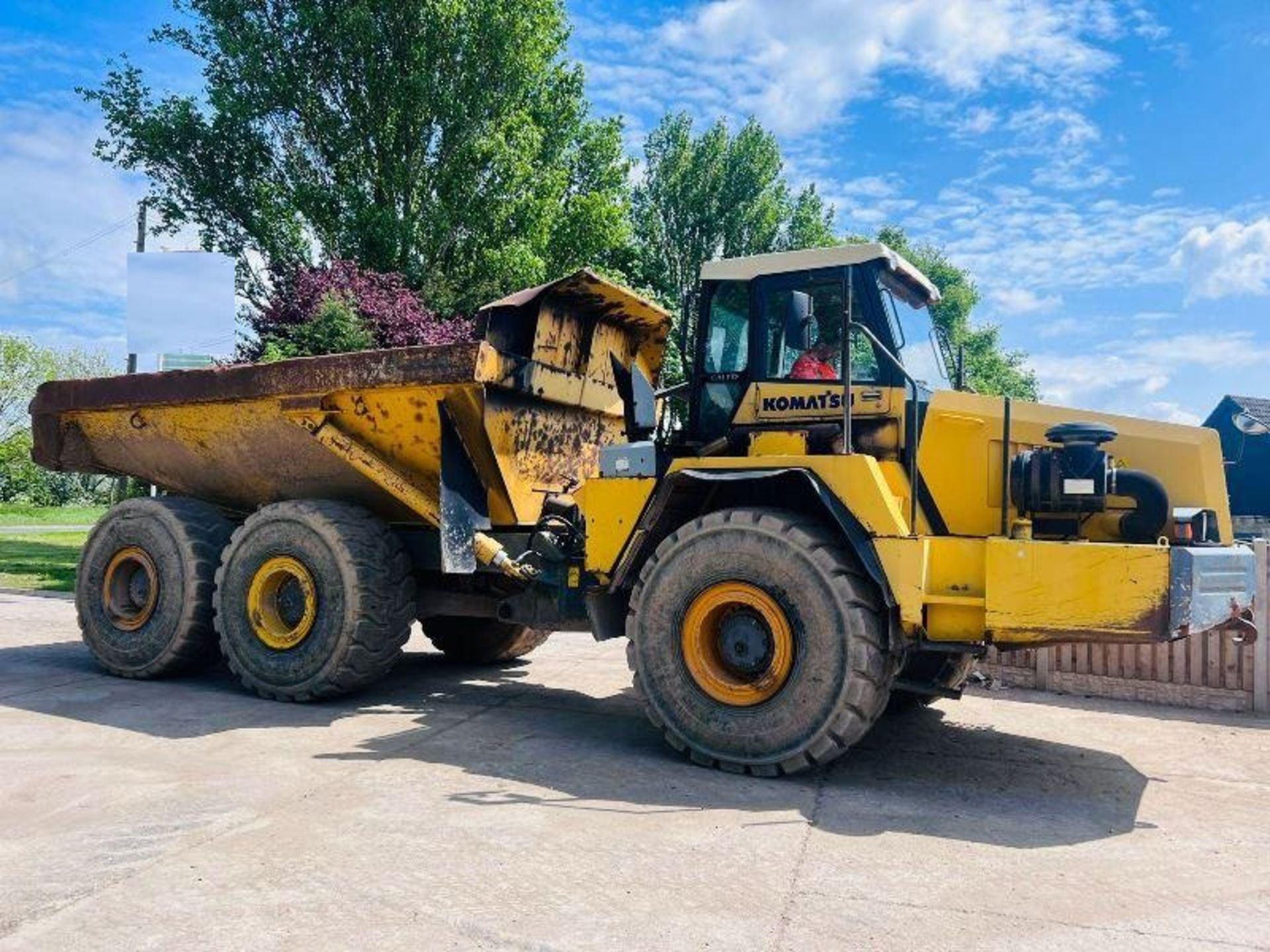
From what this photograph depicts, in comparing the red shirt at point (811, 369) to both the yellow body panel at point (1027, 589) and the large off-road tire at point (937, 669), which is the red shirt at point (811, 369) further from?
the large off-road tire at point (937, 669)

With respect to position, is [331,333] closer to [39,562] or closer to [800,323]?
[39,562]

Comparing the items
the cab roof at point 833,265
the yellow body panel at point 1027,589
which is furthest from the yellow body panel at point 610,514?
the yellow body panel at point 1027,589

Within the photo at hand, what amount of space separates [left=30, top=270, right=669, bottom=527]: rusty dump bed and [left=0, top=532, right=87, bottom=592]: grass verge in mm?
2705

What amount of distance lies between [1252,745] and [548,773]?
4.57m

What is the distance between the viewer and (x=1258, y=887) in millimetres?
3605

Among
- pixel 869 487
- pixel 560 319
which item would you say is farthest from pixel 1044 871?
pixel 560 319

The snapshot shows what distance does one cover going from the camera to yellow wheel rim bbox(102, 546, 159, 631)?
23.5 ft

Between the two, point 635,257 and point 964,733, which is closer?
point 964,733

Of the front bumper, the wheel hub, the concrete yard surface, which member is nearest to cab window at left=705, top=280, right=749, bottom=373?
the wheel hub

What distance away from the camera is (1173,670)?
7371 millimetres

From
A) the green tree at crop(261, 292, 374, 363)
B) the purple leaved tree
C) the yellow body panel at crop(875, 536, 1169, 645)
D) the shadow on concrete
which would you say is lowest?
the shadow on concrete

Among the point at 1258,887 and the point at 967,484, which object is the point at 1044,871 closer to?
the point at 1258,887

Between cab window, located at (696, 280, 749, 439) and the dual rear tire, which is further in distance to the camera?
the dual rear tire

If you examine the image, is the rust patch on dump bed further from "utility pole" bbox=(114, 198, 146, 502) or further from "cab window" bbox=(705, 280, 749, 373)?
"utility pole" bbox=(114, 198, 146, 502)
